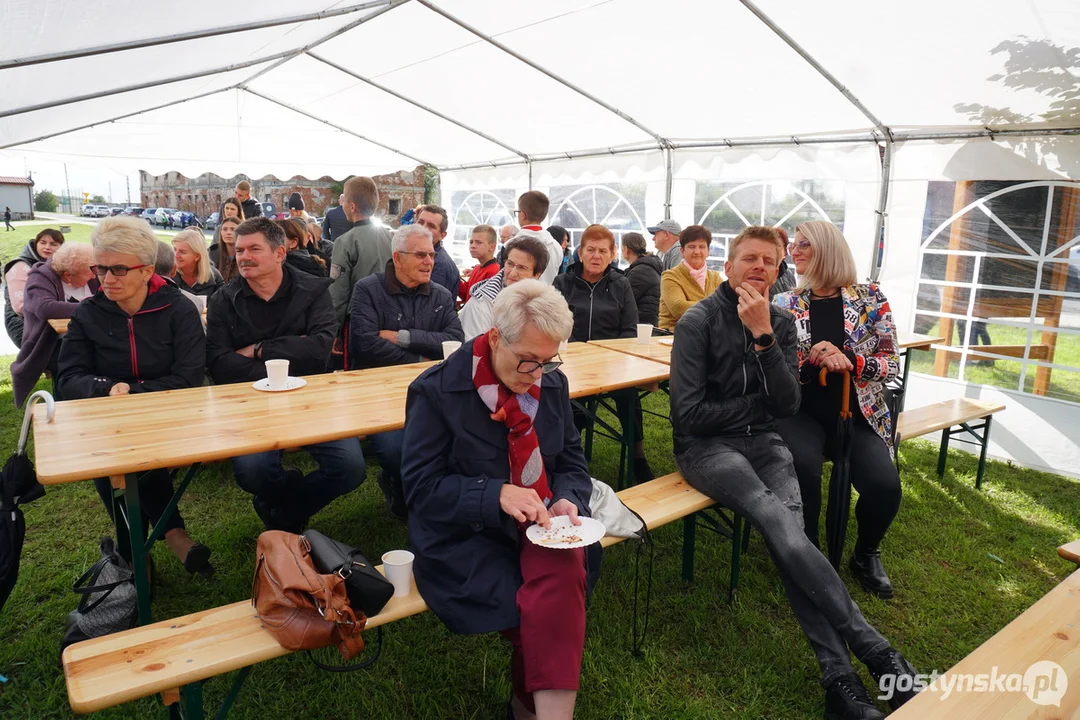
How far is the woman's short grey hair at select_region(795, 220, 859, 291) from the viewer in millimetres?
3258

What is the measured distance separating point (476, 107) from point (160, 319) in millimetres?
6313

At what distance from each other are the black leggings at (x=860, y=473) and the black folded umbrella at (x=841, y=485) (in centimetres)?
6

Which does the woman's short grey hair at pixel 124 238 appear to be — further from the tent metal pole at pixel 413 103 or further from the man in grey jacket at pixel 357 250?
the tent metal pole at pixel 413 103

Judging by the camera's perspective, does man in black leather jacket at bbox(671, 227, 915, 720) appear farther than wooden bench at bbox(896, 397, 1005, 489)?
No

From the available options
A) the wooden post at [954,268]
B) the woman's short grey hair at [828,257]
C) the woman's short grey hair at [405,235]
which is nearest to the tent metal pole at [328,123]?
the woman's short grey hair at [405,235]

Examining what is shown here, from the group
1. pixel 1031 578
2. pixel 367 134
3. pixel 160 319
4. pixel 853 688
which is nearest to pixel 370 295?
pixel 160 319

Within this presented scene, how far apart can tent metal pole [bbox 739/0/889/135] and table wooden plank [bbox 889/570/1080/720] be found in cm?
425

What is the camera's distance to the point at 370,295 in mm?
3688

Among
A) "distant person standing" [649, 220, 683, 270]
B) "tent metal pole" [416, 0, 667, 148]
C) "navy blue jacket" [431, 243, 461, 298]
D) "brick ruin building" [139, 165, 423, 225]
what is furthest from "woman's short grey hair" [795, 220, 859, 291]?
"brick ruin building" [139, 165, 423, 225]

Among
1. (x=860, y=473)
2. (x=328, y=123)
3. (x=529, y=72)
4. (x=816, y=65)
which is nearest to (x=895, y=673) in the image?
(x=860, y=473)

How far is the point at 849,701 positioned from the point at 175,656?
2032 millimetres

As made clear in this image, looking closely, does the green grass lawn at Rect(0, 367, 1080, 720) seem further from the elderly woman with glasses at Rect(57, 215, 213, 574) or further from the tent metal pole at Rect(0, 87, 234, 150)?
the tent metal pole at Rect(0, 87, 234, 150)

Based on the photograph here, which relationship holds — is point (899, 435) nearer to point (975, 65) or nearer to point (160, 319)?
point (975, 65)

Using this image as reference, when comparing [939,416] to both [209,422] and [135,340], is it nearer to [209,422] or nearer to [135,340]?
[209,422]
